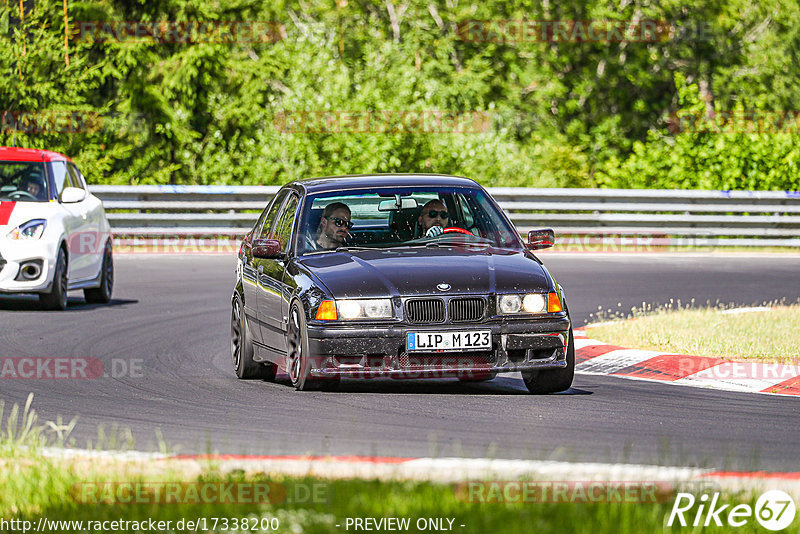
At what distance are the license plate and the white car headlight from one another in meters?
0.20

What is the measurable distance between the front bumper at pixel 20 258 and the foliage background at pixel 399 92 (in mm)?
12479

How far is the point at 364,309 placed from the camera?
8.94 metres

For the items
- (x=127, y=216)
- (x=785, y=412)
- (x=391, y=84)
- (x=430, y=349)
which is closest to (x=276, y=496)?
(x=430, y=349)

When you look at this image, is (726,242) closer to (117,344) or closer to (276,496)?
(117,344)

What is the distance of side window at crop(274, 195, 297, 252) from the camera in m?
10.3

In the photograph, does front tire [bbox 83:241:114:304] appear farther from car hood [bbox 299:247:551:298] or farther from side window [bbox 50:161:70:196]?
car hood [bbox 299:247:551:298]

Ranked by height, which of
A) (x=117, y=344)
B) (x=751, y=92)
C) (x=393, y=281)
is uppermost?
(x=393, y=281)

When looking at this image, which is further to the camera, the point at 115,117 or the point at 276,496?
the point at 115,117

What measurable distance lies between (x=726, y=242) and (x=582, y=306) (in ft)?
30.8

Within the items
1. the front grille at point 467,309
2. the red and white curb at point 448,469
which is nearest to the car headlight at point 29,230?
the front grille at point 467,309

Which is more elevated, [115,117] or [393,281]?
[393,281]

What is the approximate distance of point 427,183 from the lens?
10375 millimetres

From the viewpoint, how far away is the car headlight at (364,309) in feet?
29.2

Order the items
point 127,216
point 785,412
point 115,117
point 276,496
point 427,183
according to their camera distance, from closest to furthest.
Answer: point 276,496 → point 785,412 → point 427,183 → point 127,216 → point 115,117
